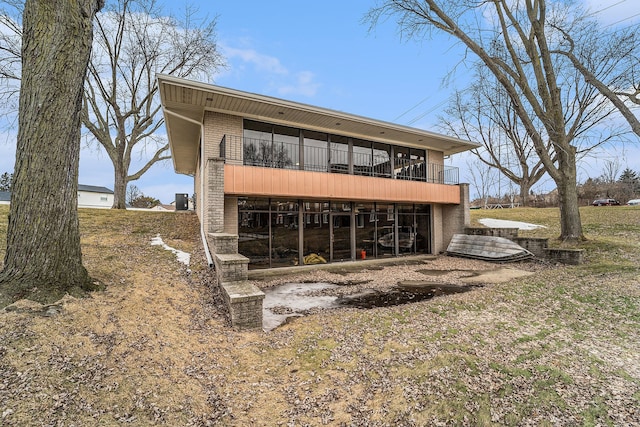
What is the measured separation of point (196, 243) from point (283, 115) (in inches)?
211

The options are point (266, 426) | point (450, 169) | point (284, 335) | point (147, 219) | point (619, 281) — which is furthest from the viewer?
point (450, 169)

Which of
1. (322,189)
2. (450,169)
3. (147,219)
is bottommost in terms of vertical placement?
(147,219)

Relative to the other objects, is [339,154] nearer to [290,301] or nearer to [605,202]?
[290,301]

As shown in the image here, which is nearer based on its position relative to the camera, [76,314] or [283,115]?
[76,314]

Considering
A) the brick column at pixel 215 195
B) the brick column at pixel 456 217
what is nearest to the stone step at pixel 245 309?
the brick column at pixel 215 195

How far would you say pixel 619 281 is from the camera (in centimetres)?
772

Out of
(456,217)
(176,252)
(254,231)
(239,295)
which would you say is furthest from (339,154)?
(239,295)

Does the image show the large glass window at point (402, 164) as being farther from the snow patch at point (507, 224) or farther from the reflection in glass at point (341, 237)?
the snow patch at point (507, 224)

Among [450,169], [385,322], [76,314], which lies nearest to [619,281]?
[385,322]

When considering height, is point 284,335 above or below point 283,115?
below

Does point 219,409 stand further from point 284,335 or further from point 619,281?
point 619,281

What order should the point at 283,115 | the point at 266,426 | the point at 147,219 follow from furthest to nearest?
the point at 147,219 → the point at 283,115 → the point at 266,426

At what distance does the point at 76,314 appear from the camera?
384 centimetres

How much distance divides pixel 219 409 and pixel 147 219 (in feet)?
38.0
